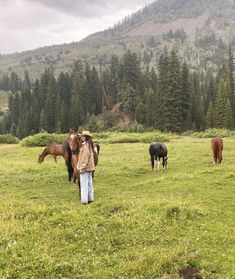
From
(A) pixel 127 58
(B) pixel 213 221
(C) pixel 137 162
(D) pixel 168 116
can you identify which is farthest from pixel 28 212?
(A) pixel 127 58

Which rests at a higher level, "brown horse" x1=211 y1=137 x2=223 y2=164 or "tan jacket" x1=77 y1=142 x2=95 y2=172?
"tan jacket" x1=77 y1=142 x2=95 y2=172

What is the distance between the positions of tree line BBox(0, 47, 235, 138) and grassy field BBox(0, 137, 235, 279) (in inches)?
2418

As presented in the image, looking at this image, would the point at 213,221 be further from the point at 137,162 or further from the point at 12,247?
the point at 137,162

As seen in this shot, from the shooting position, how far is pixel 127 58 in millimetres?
113750

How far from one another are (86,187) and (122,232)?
3.59 metres

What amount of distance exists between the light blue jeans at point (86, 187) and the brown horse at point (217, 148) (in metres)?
11.2

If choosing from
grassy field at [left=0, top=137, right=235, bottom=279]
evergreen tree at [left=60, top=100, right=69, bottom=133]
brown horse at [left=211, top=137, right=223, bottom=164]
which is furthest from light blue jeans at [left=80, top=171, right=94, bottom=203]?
evergreen tree at [left=60, top=100, right=69, bottom=133]

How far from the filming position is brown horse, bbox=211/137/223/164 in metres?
24.1

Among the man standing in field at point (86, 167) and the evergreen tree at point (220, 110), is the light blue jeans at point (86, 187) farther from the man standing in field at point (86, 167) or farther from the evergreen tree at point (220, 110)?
the evergreen tree at point (220, 110)

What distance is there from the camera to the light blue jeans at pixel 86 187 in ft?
48.4

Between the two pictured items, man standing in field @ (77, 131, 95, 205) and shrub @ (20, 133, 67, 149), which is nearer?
man standing in field @ (77, 131, 95, 205)

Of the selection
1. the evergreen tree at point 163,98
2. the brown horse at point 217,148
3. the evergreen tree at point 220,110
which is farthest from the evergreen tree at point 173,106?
the brown horse at point 217,148

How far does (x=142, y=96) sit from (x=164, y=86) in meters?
25.9

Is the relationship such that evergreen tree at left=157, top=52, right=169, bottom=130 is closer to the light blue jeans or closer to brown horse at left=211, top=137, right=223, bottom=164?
brown horse at left=211, top=137, right=223, bottom=164
